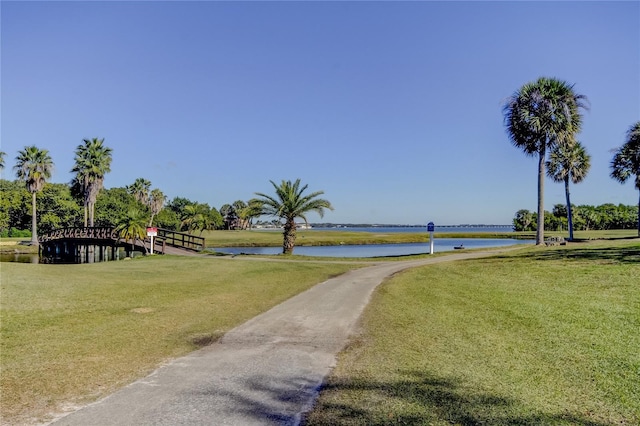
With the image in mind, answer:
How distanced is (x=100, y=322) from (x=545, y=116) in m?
37.1

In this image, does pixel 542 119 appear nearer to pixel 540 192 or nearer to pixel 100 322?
pixel 540 192

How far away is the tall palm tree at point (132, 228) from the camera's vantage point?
37219 millimetres

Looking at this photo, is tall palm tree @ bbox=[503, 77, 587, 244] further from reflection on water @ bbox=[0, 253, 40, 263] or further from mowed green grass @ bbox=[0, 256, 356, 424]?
reflection on water @ bbox=[0, 253, 40, 263]

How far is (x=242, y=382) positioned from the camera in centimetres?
602

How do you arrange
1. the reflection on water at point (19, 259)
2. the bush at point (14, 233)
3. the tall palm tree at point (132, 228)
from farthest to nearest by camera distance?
1. the bush at point (14, 233)
2. the reflection on water at point (19, 259)
3. the tall palm tree at point (132, 228)

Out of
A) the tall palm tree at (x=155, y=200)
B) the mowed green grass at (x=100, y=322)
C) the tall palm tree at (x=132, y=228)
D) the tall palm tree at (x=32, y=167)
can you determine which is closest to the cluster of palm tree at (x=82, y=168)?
the tall palm tree at (x=32, y=167)

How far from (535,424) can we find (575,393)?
140 cm

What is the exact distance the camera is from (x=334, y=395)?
18.0ft

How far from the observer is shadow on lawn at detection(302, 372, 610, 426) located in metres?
4.70

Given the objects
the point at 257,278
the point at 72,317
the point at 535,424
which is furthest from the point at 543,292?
the point at 72,317

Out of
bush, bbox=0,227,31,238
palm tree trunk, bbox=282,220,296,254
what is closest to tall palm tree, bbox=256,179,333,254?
palm tree trunk, bbox=282,220,296,254

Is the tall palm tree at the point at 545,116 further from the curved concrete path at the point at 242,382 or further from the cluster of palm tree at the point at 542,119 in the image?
the curved concrete path at the point at 242,382

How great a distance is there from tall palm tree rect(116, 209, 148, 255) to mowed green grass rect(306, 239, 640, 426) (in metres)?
30.6

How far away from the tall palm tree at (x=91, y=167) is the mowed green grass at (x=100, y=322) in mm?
40557
